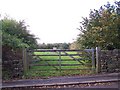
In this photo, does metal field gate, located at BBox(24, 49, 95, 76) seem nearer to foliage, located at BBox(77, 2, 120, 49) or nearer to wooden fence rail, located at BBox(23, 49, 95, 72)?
wooden fence rail, located at BBox(23, 49, 95, 72)

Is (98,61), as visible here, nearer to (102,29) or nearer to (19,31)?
(102,29)

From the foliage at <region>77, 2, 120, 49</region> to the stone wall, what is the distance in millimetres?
1057

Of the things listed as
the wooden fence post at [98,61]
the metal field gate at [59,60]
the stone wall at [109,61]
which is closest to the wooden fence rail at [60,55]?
the metal field gate at [59,60]

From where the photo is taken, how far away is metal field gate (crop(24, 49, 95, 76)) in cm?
1440

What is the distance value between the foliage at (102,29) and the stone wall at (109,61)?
3.47 ft

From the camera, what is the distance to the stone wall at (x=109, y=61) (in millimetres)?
14602

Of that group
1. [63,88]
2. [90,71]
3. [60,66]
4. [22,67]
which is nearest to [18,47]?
[22,67]

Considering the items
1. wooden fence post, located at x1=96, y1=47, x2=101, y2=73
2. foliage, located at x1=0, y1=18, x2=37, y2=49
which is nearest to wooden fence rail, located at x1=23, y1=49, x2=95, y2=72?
wooden fence post, located at x1=96, y1=47, x2=101, y2=73

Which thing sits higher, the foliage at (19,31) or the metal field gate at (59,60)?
the foliage at (19,31)

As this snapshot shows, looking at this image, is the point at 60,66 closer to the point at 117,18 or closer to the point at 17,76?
the point at 17,76

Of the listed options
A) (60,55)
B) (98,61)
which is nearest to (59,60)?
(60,55)

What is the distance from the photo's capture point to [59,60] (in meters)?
14.7

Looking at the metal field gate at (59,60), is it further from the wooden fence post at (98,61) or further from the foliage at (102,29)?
the foliage at (102,29)

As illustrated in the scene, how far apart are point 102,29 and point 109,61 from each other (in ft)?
6.46
